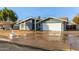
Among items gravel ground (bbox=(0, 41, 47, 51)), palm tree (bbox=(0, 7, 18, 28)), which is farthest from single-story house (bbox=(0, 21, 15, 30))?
gravel ground (bbox=(0, 41, 47, 51))

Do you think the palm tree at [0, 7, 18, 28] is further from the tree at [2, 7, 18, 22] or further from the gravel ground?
the gravel ground

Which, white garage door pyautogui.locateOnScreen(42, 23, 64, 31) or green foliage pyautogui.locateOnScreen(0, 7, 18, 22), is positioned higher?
green foliage pyautogui.locateOnScreen(0, 7, 18, 22)

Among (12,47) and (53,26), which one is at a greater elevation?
(53,26)

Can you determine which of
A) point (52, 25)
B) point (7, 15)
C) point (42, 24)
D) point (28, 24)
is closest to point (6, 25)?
point (7, 15)

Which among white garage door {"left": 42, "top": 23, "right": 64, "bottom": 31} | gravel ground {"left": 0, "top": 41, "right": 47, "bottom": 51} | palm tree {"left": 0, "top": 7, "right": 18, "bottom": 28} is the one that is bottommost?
gravel ground {"left": 0, "top": 41, "right": 47, "bottom": 51}

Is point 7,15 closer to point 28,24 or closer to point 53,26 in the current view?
point 28,24

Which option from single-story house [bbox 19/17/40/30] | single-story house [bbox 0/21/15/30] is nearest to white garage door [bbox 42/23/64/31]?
single-story house [bbox 19/17/40/30]

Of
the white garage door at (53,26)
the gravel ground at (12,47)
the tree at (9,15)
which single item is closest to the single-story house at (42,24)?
the white garage door at (53,26)

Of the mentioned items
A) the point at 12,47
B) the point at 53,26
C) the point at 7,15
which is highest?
the point at 7,15

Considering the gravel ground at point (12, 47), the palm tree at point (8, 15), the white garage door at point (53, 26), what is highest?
the palm tree at point (8, 15)

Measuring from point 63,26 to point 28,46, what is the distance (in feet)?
1.84

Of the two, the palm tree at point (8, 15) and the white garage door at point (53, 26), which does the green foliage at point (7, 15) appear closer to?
the palm tree at point (8, 15)
